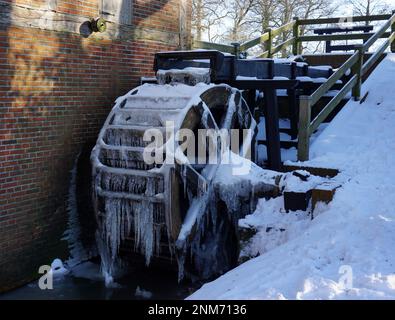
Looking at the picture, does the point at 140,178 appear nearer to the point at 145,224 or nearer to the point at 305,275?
the point at 145,224

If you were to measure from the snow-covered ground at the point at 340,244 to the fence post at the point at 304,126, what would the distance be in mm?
203

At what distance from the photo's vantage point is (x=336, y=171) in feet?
18.9

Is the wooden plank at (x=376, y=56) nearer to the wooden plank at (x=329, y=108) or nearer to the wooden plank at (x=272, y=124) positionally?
the wooden plank at (x=329, y=108)

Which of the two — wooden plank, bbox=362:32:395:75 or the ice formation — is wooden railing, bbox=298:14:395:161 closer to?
wooden plank, bbox=362:32:395:75

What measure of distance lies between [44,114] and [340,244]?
380 centimetres

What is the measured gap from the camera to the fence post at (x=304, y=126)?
6.25m

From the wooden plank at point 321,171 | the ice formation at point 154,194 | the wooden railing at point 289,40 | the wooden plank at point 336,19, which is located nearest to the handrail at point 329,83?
the wooden plank at point 321,171

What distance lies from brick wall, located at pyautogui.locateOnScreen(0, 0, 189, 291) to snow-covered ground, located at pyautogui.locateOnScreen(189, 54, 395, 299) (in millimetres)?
2537

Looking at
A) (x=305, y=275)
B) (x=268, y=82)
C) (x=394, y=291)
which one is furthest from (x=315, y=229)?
(x=268, y=82)

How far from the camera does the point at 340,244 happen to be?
4.03m

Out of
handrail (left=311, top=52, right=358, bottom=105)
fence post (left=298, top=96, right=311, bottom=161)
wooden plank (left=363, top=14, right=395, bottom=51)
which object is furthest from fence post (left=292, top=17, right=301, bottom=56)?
fence post (left=298, top=96, right=311, bottom=161)
